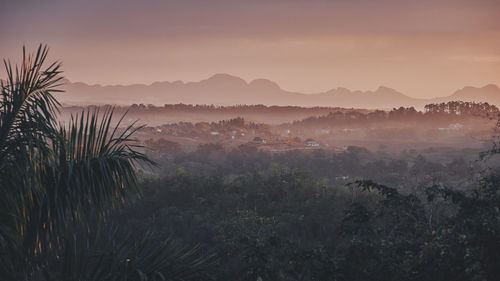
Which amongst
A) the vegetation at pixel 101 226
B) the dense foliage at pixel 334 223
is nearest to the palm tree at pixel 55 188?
the vegetation at pixel 101 226

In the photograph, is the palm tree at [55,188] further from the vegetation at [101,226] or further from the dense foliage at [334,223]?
the dense foliage at [334,223]

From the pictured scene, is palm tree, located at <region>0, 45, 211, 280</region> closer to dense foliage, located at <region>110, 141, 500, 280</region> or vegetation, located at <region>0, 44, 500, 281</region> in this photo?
vegetation, located at <region>0, 44, 500, 281</region>

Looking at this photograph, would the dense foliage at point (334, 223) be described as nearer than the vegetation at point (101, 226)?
No

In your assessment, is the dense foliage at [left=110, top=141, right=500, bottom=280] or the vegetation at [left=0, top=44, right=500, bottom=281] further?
the dense foliage at [left=110, top=141, right=500, bottom=280]

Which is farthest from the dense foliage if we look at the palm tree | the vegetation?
the palm tree

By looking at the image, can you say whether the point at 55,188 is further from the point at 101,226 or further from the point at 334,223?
the point at 334,223

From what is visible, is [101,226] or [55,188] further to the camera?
[101,226]

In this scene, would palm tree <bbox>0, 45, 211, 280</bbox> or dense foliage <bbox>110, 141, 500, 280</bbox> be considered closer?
palm tree <bbox>0, 45, 211, 280</bbox>

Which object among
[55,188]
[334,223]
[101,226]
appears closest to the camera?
[55,188]

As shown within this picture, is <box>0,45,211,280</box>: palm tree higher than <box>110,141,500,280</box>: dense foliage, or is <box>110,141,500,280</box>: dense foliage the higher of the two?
<box>0,45,211,280</box>: palm tree

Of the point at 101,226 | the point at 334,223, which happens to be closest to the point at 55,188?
the point at 101,226
